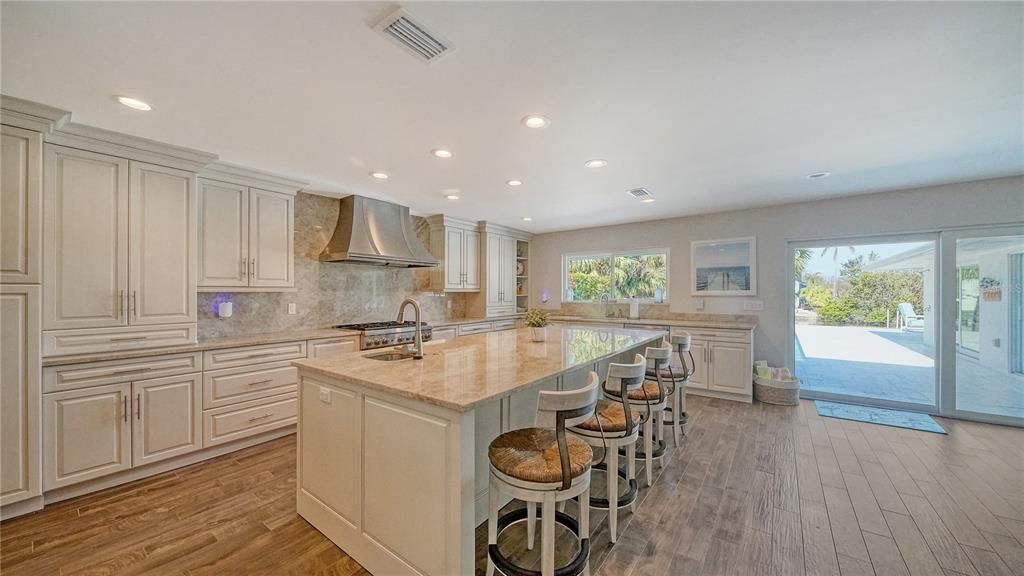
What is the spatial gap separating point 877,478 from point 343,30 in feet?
14.0

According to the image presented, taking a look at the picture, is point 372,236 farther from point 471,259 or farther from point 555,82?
point 555,82

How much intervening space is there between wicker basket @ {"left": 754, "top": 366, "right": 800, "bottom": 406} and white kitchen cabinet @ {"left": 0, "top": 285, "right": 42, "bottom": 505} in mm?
6255

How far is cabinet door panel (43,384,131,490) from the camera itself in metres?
2.33

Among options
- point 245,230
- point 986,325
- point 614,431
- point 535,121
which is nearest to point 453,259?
point 245,230

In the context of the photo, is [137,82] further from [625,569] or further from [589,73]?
[625,569]

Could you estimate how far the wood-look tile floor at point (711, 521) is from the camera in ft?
6.03

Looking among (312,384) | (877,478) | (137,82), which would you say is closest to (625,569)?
(312,384)

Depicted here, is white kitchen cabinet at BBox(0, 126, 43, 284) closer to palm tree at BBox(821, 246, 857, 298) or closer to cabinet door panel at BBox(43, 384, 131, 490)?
cabinet door panel at BBox(43, 384, 131, 490)

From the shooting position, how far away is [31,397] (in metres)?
2.21

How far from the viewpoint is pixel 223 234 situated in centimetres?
329

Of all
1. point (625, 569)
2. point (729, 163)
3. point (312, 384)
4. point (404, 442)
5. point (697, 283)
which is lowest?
point (625, 569)

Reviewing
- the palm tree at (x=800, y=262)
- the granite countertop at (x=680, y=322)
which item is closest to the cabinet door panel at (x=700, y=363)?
the granite countertop at (x=680, y=322)

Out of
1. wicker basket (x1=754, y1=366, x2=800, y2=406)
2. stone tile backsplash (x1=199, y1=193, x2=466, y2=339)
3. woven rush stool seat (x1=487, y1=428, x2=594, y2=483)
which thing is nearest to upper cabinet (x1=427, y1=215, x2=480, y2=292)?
stone tile backsplash (x1=199, y1=193, x2=466, y2=339)

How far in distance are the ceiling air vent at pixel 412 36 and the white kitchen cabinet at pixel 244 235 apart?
2650mm
